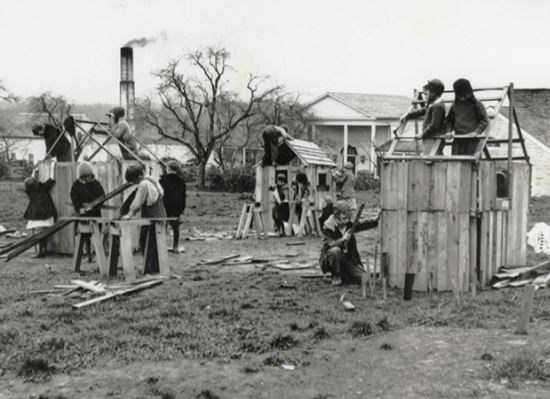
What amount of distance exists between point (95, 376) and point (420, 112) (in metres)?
8.35

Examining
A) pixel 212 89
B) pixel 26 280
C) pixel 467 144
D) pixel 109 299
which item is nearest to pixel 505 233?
pixel 467 144

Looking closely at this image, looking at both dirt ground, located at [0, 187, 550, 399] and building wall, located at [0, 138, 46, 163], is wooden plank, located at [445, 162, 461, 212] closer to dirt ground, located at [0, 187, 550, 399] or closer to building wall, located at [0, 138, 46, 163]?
dirt ground, located at [0, 187, 550, 399]

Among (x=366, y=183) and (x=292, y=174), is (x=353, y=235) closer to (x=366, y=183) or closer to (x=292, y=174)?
(x=292, y=174)

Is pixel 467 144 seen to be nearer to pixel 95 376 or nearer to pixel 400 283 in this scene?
pixel 400 283

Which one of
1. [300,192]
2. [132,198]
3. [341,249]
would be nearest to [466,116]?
[341,249]

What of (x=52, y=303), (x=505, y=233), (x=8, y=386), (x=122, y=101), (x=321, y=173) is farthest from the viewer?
(x=122, y=101)

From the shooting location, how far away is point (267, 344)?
8094 millimetres

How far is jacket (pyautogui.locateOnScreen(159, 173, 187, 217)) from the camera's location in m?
16.2

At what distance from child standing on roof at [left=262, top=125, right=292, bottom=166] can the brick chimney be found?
14.4 metres

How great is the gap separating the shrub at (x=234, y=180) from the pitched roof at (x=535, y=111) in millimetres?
16290

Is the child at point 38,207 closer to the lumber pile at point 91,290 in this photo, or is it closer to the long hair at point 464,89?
the lumber pile at point 91,290

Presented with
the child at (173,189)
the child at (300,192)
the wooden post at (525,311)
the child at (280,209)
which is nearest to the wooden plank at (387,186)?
the wooden post at (525,311)

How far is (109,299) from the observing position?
10.6 meters

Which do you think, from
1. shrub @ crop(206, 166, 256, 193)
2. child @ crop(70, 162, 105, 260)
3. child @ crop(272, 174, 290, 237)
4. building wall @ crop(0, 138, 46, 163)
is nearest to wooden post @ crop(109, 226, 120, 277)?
child @ crop(70, 162, 105, 260)
